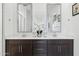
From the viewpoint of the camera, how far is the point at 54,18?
265cm

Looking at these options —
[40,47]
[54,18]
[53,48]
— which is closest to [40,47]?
[40,47]

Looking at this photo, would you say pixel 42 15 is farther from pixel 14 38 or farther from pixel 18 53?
pixel 18 53

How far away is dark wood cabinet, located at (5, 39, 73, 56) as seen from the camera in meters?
2.38

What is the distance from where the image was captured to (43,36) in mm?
2598

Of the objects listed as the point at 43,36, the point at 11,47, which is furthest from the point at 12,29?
the point at 43,36

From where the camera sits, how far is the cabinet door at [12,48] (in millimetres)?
2386

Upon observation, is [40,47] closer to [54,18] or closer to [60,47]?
[60,47]

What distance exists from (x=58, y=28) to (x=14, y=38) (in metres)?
1.03

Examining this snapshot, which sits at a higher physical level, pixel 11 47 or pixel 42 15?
pixel 42 15

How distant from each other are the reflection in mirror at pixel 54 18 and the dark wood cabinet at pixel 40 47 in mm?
329

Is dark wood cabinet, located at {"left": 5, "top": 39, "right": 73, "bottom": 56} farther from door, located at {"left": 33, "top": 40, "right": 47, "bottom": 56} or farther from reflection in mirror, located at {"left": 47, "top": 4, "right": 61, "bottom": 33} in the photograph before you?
reflection in mirror, located at {"left": 47, "top": 4, "right": 61, "bottom": 33}

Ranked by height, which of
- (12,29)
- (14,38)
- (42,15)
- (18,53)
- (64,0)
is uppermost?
(42,15)

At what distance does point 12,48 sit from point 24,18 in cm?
73

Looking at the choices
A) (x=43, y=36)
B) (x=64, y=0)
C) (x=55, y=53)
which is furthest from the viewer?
(x=43, y=36)
